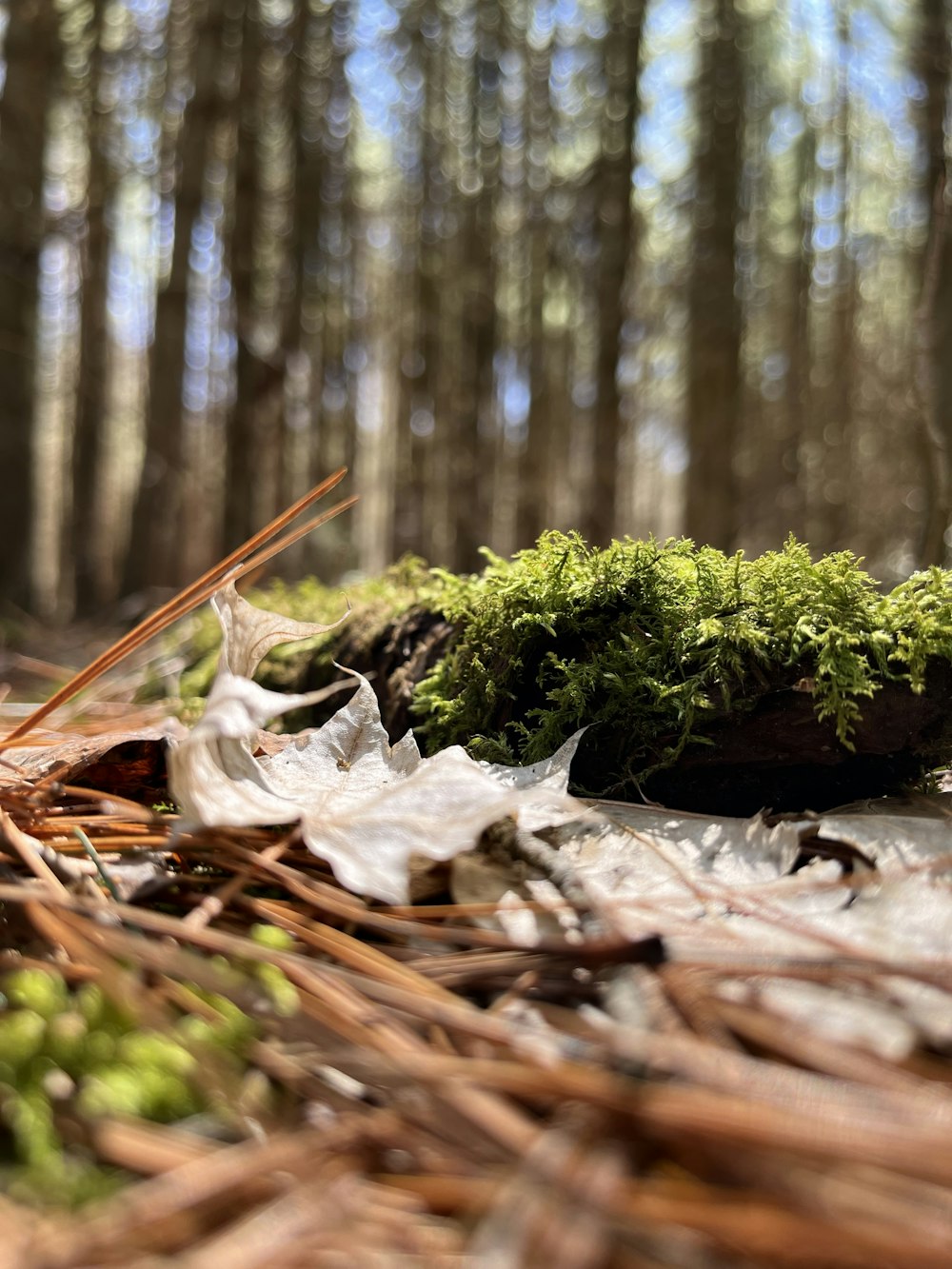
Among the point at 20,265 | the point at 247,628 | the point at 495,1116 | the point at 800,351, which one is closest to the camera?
the point at 495,1116

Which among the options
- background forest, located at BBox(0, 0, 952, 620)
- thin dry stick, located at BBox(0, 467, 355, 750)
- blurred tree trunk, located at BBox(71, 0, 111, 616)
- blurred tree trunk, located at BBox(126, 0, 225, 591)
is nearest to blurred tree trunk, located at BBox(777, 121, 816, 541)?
background forest, located at BBox(0, 0, 952, 620)

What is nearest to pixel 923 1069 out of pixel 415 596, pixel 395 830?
pixel 395 830

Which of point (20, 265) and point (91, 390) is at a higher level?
point (20, 265)

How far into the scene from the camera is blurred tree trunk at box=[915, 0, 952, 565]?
104 inches

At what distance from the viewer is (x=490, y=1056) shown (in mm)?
652

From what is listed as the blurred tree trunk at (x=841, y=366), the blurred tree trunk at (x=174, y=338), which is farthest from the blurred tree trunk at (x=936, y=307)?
the blurred tree trunk at (x=841, y=366)

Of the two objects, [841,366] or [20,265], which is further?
[841,366]

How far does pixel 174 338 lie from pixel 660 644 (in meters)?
7.72

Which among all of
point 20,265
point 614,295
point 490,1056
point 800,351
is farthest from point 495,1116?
point 800,351

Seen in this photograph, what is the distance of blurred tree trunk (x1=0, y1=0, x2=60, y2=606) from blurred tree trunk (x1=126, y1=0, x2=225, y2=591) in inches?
41.4

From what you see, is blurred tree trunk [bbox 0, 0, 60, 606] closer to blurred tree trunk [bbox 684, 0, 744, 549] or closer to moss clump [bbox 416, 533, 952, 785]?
blurred tree trunk [bbox 684, 0, 744, 549]

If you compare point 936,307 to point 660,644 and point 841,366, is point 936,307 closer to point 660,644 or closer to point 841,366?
point 660,644

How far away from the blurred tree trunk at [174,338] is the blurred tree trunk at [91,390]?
821 millimetres

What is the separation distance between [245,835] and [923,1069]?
0.73 metres
